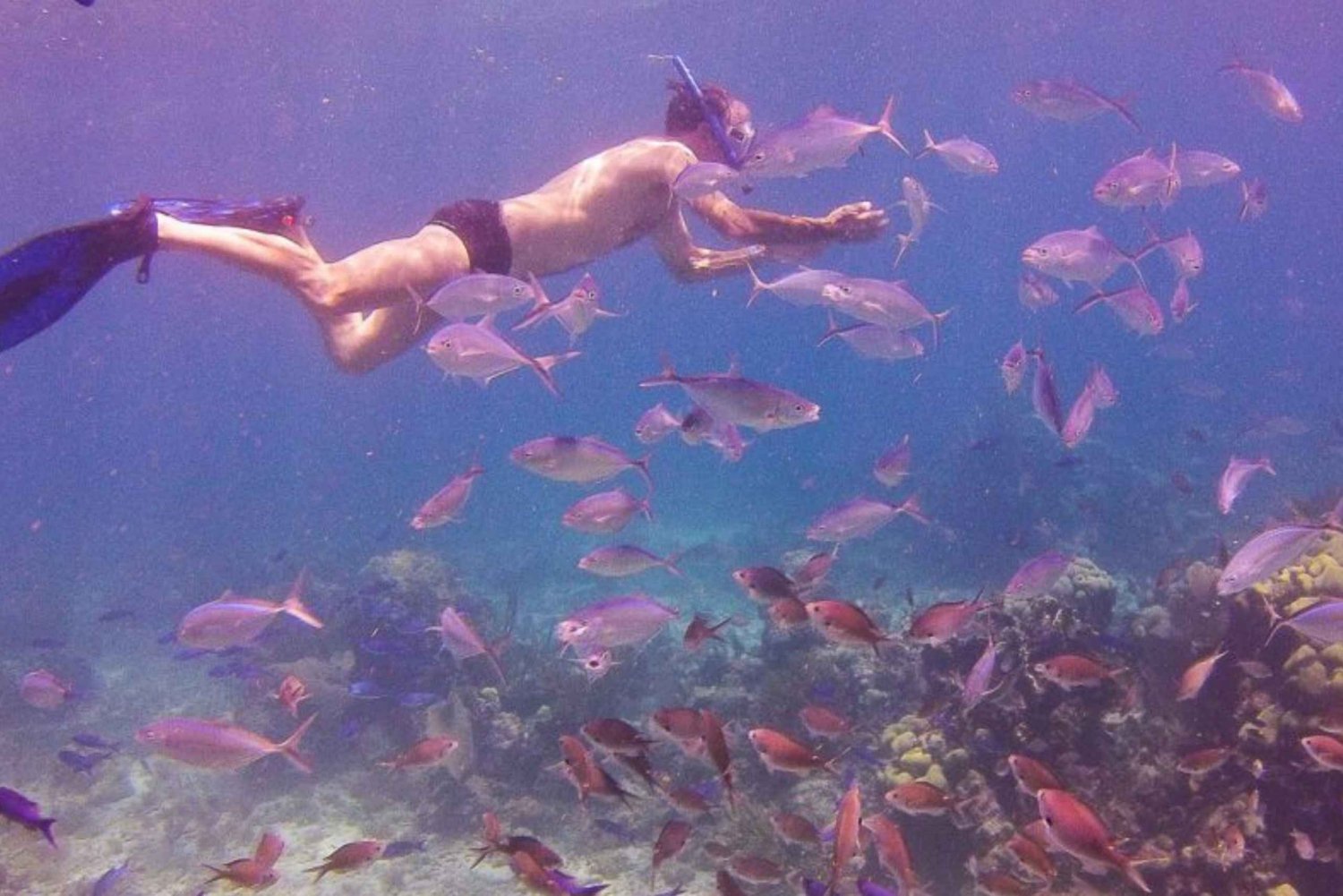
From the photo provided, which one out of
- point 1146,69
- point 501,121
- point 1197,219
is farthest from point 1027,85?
point 1197,219

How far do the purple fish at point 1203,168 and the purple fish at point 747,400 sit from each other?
18.4 ft

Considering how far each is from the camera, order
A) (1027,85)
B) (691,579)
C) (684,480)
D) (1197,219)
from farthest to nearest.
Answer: (1197,219) → (684,480) → (691,579) → (1027,85)

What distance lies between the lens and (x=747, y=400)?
477cm

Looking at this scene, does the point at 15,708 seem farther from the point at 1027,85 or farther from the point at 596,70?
the point at 596,70

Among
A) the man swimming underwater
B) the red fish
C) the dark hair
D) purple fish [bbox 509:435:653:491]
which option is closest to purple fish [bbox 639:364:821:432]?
purple fish [bbox 509:435:653:491]

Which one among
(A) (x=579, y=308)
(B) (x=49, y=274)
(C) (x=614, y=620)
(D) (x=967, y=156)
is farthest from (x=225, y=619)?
(D) (x=967, y=156)

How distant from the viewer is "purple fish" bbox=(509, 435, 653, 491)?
552 cm

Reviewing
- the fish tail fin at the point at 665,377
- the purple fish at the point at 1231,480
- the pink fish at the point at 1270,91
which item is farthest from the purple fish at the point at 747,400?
the pink fish at the point at 1270,91

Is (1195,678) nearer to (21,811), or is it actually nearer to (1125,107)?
(1125,107)

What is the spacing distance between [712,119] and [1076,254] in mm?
3323

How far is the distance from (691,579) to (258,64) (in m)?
26.0

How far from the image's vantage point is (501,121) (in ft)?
143

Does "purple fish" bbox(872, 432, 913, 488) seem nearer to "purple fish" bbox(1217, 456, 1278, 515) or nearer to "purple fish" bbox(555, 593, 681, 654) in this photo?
"purple fish" bbox(1217, 456, 1278, 515)

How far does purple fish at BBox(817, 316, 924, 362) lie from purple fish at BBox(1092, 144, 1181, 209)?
1.95 m
